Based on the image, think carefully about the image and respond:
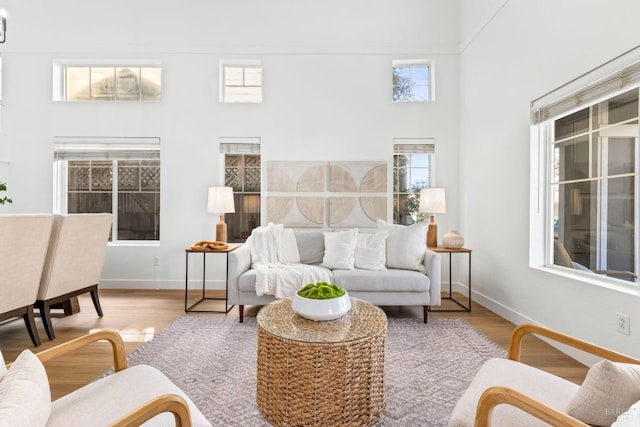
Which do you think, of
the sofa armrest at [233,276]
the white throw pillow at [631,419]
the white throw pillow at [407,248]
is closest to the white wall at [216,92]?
the white throw pillow at [407,248]

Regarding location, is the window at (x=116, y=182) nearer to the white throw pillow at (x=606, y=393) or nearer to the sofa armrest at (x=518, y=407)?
the sofa armrest at (x=518, y=407)

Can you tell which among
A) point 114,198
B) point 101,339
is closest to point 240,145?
point 114,198

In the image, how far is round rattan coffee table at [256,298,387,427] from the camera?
1.53m

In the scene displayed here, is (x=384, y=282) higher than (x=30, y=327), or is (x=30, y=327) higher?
(x=384, y=282)

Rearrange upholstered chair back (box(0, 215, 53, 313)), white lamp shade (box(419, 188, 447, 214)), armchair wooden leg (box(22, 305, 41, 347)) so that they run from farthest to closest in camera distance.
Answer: white lamp shade (box(419, 188, 447, 214)) < armchair wooden leg (box(22, 305, 41, 347)) < upholstered chair back (box(0, 215, 53, 313))

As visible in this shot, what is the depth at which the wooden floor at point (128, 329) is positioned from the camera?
2.14m

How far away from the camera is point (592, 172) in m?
2.40

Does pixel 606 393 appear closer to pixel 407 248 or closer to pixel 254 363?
pixel 254 363

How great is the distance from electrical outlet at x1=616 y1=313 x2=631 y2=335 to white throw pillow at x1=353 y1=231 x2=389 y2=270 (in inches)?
68.4

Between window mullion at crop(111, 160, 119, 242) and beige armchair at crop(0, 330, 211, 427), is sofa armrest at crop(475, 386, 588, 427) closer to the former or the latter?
beige armchair at crop(0, 330, 211, 427)

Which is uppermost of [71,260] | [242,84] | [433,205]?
[242,84]

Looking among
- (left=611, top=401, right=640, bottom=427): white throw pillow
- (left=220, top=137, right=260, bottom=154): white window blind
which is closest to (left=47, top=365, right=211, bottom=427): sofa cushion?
(left=611, top=401, right=640, bottom=427): white throw pillow

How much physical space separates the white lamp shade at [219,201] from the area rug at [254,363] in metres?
1.23

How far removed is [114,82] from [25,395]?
4.54 m
